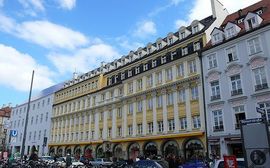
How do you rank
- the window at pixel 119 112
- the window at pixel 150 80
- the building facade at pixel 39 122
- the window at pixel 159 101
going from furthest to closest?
1. the building facade at pixel 39 122
2. the window at pixel 119 112
3. the window at pixel 150 80
4. the window at pixel 159 101

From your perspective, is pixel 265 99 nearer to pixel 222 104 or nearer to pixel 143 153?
pixel 222 104

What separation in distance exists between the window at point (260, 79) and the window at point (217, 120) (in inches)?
180

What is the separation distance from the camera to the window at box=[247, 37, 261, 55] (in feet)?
85.7

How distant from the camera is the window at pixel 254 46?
2613cm

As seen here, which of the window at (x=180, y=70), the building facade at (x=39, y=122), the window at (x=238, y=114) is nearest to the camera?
the window at (x=238, y=114)

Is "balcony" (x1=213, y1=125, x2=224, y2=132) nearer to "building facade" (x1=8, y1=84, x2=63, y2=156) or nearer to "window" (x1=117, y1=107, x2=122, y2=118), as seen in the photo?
"window" (x1=117, y1=107, x2=122, y2=118)

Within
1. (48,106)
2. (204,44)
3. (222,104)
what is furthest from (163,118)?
(48,106)

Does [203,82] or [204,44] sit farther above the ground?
[204,44]

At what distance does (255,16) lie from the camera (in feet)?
89.1

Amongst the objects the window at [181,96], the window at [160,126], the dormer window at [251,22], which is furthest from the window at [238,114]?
the window at [160,126]

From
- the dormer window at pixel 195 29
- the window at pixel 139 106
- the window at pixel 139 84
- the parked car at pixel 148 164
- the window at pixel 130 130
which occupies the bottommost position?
the parked car at pixel 148 164

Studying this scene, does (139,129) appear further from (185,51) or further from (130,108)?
(185,51)

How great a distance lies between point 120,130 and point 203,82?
52.3 ft

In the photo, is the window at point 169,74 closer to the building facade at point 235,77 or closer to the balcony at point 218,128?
the building facade at point 235,77
